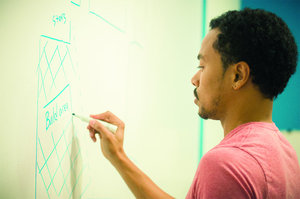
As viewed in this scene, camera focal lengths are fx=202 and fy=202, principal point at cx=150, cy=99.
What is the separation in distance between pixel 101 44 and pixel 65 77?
0.19 meters

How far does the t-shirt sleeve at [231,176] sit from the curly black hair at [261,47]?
23cm

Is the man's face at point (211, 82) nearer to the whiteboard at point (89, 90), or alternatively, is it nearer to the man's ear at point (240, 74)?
the man's ear at point (240, 74)

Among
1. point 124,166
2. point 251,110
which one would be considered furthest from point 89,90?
point 251,110

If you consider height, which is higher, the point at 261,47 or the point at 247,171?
the point at 261,47

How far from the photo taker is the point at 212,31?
25.6 inches

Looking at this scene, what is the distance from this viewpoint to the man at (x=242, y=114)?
43 cm

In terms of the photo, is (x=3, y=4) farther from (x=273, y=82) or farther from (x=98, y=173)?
(x=273, y=82)

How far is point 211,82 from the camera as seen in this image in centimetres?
62

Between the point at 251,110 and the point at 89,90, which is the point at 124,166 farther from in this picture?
the point at 251,110

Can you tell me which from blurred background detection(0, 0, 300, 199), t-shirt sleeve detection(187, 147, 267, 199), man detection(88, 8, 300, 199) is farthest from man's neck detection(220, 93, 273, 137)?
blurred background detection(0, 0, 300, 199)

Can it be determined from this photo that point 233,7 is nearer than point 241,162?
No

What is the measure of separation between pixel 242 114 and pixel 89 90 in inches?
18.3

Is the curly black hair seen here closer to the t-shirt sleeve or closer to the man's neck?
the man's neck

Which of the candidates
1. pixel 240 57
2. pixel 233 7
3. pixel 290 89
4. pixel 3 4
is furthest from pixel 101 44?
pixel 290 89
